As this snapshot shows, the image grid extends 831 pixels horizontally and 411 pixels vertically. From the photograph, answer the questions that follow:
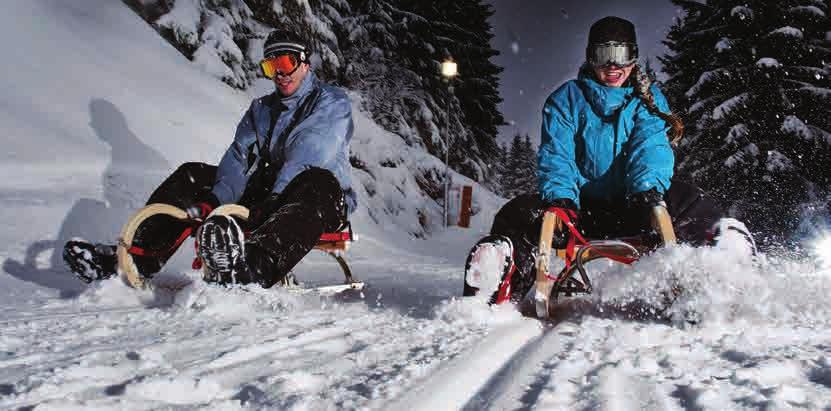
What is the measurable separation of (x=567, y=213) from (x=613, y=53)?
3.18 ft

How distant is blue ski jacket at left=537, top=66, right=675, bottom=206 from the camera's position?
9.55 feet

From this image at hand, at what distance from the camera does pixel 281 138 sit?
3418 mm

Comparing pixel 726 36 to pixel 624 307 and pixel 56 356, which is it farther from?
pixel 56 356

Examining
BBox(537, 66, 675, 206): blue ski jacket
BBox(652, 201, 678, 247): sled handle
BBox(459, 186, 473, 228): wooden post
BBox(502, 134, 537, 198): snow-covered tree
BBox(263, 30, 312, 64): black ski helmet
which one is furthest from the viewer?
BBox(502, 134, 537, 198): snow-covered tree

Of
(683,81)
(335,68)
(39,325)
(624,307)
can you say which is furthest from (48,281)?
(683,81)

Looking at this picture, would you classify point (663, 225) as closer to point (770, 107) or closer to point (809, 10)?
point (770, 107)

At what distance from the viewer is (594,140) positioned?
3115 mm

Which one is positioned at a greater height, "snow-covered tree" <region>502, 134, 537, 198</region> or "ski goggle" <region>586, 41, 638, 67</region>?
"snow-covered tree" <region>502, 134, 537, 198</region>

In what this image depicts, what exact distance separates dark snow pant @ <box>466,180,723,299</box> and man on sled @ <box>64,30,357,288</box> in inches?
35.8

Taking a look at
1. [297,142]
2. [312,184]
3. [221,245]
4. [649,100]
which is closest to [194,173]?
[297,142]

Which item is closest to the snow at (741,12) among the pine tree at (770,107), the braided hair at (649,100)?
the pine tree at (770,107)

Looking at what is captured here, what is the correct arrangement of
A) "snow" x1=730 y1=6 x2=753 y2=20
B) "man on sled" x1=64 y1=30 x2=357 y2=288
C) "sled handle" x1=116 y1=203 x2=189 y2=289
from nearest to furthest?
1. "man on sled" x1=64 y1=30 x2=357 y2=288
2. "sled handle" x1=116 y1=203 x2=189 y2=289
3. "snow" x1=730 y1=6 x2=753 y2=20

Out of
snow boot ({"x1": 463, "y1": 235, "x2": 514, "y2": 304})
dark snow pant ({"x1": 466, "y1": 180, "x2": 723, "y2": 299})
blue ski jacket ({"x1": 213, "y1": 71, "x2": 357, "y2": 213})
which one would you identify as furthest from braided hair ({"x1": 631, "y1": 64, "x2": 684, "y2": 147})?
blue ski jacket ({"x1": 213, "y1": 71, "x2": 357, "y2": 213})

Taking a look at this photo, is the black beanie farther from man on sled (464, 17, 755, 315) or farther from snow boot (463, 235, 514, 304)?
snow boot (463, 235, 514, 304)
